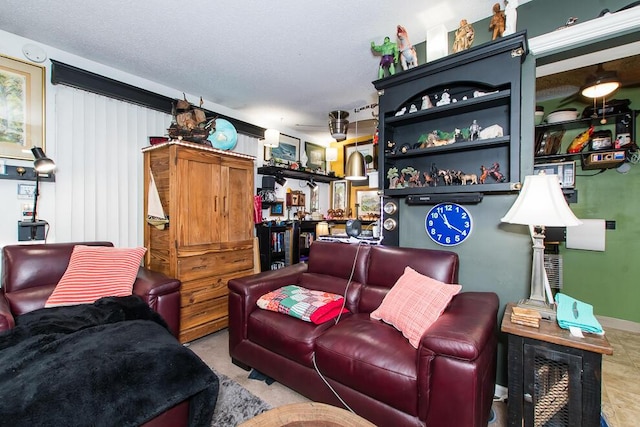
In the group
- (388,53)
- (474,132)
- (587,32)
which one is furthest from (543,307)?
(388,53)

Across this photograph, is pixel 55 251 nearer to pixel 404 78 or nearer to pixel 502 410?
pixel 404 78

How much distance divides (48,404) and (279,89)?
3.01 m

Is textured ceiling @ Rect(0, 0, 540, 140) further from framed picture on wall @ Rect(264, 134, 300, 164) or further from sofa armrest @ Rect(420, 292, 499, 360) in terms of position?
sofa armrest @ Rect(420, 292, 499, 360)

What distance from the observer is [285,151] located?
14.4 feet

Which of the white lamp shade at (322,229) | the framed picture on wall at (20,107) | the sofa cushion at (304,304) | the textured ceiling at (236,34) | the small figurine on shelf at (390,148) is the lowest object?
the sofa cushion at (304,304)

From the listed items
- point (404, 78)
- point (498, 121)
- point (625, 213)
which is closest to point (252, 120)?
point (404, 78)

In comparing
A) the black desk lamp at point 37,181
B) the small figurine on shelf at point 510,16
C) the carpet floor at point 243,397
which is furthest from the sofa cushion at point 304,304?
the small figurine on shelf at point 510,16

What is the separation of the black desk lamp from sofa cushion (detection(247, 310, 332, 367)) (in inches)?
74.5

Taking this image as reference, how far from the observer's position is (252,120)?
3938 millimetres

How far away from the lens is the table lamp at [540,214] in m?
1.36

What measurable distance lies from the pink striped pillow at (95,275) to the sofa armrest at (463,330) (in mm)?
2051

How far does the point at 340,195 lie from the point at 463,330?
13.2ft

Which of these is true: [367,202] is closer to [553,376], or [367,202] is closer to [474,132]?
[474,132]

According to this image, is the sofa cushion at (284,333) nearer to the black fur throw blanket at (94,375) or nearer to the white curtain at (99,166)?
the black fur throw blanket at (94,375)
